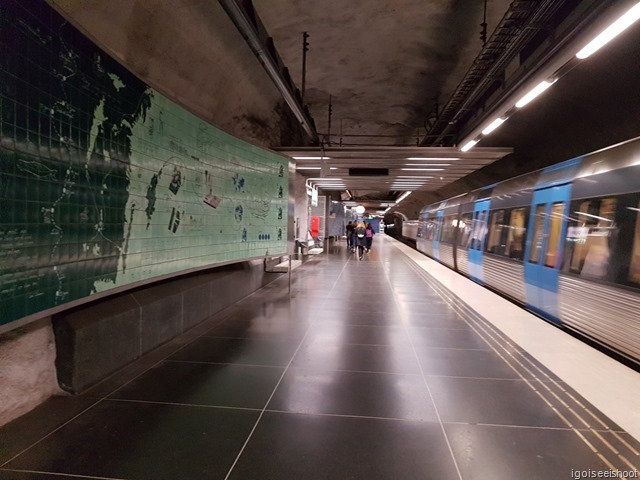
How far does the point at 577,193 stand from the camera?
506cm

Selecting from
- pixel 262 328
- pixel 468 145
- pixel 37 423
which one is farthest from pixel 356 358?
pixel 468 145

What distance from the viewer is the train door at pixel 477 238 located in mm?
9281

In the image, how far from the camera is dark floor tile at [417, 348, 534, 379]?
3543 millimetres

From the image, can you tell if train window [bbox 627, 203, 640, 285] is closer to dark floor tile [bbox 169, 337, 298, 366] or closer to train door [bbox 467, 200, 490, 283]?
dark floor tile [bbox 169, 337, 298, 366]

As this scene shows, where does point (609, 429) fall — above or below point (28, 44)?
below

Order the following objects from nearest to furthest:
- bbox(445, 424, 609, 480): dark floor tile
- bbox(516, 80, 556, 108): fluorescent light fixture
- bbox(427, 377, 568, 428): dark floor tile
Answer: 1. bbox(445, 424, 609, 480): dark floor tile
2. bbox(427, 377, 568, 428): dark floor tile
3. bbox(516, 80, 556, 108): fluorescent light fixture

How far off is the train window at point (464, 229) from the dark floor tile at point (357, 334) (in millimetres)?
6575

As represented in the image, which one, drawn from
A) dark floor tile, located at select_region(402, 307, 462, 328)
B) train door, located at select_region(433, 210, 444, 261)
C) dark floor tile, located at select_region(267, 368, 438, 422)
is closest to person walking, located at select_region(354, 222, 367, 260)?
train door, located at select_region(433, 210, 444, 261)

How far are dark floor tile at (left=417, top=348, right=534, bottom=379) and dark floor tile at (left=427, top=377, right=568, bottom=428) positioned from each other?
14cm

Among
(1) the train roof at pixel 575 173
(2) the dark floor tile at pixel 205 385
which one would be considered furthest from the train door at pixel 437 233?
(2) the dark floor tile at pixel 205 385

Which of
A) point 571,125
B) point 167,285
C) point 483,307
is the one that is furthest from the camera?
point 571,125

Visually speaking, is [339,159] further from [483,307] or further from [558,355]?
[558,355]

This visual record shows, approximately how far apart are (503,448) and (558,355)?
2140mm

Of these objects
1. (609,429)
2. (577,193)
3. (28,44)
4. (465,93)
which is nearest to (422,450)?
(609,429)
